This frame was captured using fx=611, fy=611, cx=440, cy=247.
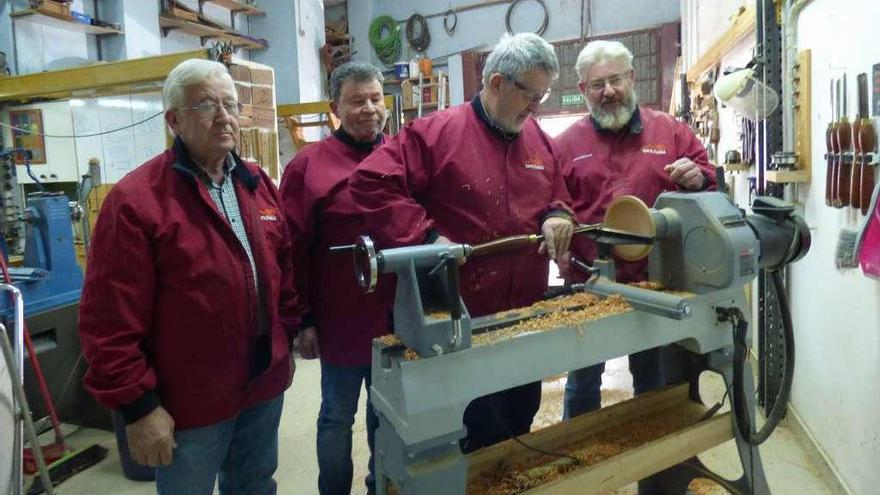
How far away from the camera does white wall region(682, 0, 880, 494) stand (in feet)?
5.89

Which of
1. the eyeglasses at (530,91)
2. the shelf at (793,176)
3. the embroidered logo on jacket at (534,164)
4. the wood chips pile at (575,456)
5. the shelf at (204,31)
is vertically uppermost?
the shelf at (204,31)

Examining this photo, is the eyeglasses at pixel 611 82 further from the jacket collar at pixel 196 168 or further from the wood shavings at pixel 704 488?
the wood shavings at pixel 704 488

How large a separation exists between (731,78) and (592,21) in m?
4.93

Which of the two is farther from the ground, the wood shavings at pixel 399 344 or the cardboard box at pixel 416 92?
the cardboard box at pixel 416 92

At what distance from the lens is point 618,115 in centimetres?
198

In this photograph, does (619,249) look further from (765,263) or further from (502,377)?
(502,377)

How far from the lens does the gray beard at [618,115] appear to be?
1974mm

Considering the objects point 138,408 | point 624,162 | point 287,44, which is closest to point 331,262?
point 138,408

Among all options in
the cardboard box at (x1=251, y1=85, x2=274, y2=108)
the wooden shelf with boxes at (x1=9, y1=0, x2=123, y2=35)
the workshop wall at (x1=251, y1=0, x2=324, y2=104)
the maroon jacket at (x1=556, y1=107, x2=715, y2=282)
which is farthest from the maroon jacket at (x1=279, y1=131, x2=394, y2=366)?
the workshop wall at (x1=251, y1=0, x2=324, y2=104)

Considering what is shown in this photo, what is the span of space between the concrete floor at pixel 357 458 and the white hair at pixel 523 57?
151cm

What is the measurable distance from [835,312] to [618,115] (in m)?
1.02

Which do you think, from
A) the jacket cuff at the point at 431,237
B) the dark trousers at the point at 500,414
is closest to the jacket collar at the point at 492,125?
the jacket cuff at the point at 431,237

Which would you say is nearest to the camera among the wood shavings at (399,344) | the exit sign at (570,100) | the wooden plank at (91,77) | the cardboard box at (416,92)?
the wood shavings at (399,344)

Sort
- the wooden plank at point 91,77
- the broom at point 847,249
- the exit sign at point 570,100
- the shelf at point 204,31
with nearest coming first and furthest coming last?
the broom at point 847,249
the wooden plank at point 91,77
the shelf at point 204,31
the exit sign at point 570,100
